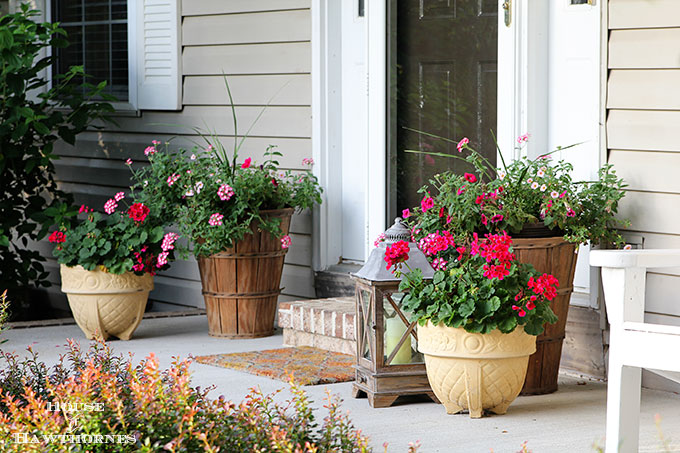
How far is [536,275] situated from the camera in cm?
323

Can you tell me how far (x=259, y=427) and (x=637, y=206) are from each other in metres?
1.94

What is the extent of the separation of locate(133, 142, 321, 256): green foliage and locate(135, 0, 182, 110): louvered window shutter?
84cm

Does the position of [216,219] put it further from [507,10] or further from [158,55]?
[158,55]

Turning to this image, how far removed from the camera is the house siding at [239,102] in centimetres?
502

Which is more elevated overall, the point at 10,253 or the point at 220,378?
the point at 10,253

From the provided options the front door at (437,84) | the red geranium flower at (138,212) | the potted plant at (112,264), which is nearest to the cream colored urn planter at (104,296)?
the potted plant at (112,264)

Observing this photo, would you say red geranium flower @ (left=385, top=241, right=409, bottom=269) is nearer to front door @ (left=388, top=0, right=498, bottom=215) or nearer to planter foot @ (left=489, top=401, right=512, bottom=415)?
planter foot @ (left=489, top=401, right=512, bottom=415)

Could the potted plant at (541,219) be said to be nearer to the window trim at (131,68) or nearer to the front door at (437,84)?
the front door at (437,84)

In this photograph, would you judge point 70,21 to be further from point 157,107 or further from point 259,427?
point 259,427

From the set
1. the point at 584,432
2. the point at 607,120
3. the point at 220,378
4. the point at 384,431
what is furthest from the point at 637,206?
the point at 220,378

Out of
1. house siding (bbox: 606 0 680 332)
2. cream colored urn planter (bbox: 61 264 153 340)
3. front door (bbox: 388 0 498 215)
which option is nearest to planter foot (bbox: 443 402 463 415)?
house siding (bbox: 606 0 680 332)

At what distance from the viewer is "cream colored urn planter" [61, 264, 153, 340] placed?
4523mm

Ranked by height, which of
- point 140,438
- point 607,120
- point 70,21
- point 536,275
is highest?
point 70,21

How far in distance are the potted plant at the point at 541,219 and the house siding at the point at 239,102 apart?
62.5 inches
